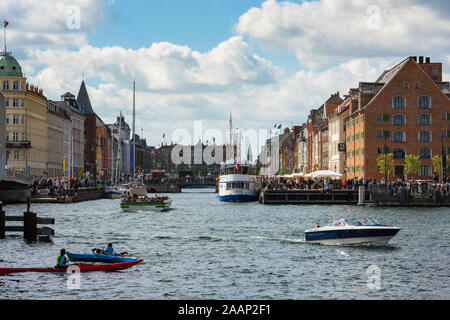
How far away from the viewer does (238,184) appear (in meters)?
134

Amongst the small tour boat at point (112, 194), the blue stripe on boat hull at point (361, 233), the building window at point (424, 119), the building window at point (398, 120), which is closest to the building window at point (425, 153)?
the building window at point (424, 119)

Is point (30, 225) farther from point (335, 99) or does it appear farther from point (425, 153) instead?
point (335, 99)

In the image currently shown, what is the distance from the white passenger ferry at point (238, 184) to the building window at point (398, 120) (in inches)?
1042

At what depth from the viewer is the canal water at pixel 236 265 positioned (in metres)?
36.1

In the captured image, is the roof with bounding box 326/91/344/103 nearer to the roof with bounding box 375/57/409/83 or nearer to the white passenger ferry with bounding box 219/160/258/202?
the roof with bounding box 375/57/409/83

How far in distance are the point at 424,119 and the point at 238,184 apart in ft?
111

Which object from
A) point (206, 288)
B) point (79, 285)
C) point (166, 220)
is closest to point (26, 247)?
point (79, 285)

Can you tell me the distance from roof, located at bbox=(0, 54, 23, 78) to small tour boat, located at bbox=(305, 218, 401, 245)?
115993mm

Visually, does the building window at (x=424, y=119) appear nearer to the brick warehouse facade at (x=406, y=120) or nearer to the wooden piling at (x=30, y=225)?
the brick warehouse facade at (x=406, y=120)

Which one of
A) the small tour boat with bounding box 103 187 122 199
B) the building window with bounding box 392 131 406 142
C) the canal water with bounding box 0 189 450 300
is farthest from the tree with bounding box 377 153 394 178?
the small tour boat with bounding box 103 187 122 199

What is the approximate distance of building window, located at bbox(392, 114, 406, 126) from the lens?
129m

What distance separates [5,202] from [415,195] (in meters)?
62.3

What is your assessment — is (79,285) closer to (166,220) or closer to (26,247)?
(26,247)

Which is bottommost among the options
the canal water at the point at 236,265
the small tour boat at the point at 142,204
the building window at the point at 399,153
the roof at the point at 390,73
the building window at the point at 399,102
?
the canal water at the point at 236,265
